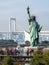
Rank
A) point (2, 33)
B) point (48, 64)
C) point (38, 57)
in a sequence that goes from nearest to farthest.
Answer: point (48, 64) < point (38, 57) < point (2, 33)

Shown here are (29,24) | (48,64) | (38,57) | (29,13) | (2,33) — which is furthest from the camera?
(2,33)

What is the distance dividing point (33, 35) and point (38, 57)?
40.9 ft

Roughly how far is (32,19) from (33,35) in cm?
215

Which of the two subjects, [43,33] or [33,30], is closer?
[33,30]

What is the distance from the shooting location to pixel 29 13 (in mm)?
20703

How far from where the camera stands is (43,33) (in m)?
97.3

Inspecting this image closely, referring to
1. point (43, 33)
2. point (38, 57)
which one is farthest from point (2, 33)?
point (38, 57)

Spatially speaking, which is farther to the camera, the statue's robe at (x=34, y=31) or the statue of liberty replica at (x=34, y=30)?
the statue's robe at (x=34, y=31)

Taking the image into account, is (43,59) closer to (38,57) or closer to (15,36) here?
(38,57)

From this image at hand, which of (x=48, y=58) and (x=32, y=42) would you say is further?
(x=32, y=42)

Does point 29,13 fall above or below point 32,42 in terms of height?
above

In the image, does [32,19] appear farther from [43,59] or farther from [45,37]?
[45,37]

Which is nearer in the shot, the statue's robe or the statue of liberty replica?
the statue of liberty replica

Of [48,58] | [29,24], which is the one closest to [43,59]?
[48,58]
